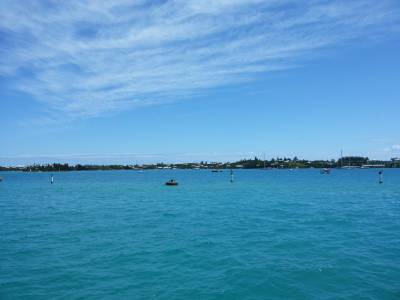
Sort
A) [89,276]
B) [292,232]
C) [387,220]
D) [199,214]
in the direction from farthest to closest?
[199,214], [387,220], [292,232], [89,276]

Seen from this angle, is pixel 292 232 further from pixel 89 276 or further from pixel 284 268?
pixel 89 276

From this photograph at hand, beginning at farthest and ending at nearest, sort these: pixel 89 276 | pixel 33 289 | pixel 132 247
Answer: pixel 132 247 → pixel 89 276 → pixel 33 289

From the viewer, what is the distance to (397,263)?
77.0 ft

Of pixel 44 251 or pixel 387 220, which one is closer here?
pixel 44 251

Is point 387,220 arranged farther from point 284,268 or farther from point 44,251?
point 44,251

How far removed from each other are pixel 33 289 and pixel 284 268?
1436 centimetres

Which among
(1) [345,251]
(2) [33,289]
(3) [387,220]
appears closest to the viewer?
(2) [33,289]

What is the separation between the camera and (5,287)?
1991cm

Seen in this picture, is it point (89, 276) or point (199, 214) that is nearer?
point (89, 276)

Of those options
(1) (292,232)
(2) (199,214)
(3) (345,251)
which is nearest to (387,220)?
(1) (292,232)

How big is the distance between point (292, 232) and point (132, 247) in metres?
15.0

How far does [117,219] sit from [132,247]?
16530 millimetres

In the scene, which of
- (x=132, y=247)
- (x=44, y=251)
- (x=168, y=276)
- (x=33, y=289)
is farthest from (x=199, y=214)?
(x=33, y=289)

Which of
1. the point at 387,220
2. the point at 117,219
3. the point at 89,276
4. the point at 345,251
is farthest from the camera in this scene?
the point at 117,219
